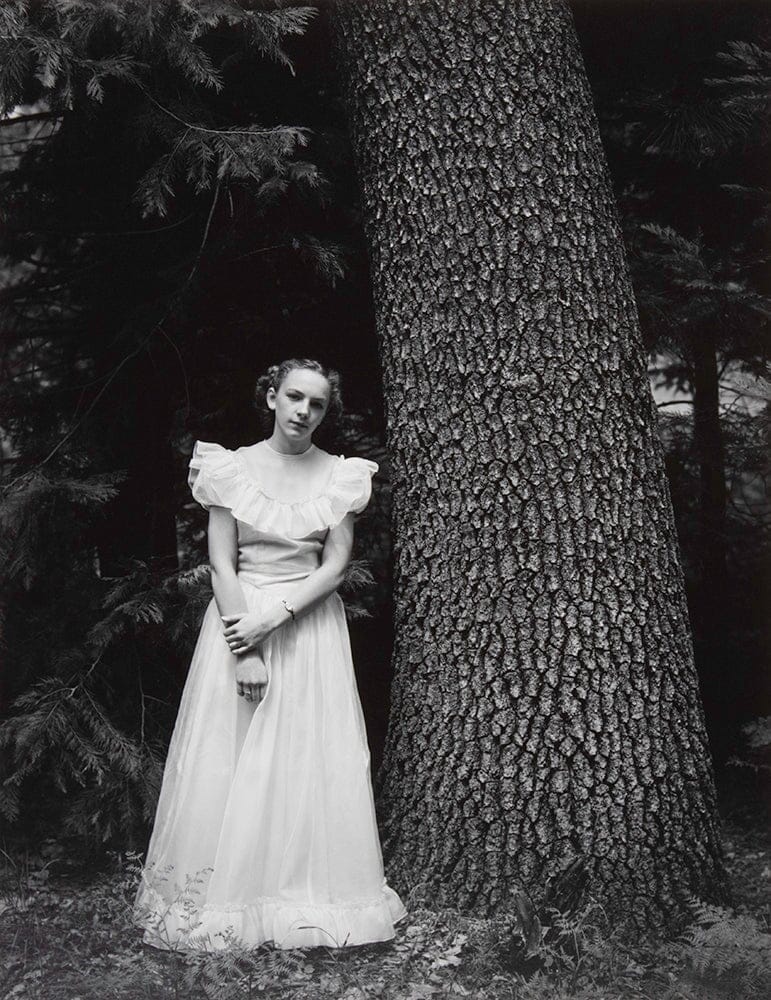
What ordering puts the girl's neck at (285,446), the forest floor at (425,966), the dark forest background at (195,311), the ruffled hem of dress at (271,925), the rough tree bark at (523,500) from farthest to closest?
the dark forest background at (195,311)
the girl's neck at (285,446)
the rough tree bark at (523,500)
the ruffled hem of dress at (271,925)
the forest floor at (425,966)

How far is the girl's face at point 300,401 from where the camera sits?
3781mm

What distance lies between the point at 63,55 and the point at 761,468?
174 inches

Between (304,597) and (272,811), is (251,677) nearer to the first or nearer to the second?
(304,597)

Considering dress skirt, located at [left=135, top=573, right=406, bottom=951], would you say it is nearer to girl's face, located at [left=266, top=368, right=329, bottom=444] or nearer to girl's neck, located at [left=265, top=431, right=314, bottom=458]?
girl's neck, located at [left=265, top=431, right=314, bottom=458]

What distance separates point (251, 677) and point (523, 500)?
1.33m

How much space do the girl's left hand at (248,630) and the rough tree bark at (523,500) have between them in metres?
0.65

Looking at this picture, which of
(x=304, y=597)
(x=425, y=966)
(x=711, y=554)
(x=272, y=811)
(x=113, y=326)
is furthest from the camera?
(x=711, y=554)

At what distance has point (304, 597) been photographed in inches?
148

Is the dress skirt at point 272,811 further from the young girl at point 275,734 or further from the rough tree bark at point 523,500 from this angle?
the rough tree bark at point 523,500


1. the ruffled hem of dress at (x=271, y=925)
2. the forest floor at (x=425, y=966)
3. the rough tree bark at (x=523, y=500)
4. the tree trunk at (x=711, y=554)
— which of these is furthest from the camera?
the tree trunk at (x=711, y=554)

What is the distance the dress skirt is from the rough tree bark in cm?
33

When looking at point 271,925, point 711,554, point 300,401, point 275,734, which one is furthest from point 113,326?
point 711,554

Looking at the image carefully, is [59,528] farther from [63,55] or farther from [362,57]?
[362,57]

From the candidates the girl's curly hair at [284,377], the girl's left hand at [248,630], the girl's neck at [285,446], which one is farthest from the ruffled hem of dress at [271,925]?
the girl's curly hair at [284,377]
